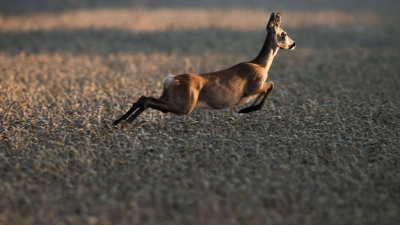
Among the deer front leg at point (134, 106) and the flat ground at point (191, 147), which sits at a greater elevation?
the deer front leg at point (134, 106)

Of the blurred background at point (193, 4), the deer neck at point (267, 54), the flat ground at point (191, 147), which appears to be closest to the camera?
the flat ground at point (191, 147)

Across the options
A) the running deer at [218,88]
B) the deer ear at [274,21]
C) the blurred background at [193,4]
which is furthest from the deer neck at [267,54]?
the blurred background at [193,4]

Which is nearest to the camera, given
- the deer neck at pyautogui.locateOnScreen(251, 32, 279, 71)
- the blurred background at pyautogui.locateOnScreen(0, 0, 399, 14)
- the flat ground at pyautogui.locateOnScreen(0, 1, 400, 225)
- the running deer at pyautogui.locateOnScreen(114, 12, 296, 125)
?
the flat ground at pyautogui.locateOnScreen(0, 1, 400, 225)

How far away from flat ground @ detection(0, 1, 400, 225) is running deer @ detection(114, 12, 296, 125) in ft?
1.23

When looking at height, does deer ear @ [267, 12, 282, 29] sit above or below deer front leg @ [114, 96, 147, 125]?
above

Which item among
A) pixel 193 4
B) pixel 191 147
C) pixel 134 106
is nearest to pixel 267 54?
pixel 134 106

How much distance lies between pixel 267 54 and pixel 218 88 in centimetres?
142

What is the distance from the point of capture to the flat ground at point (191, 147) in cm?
555

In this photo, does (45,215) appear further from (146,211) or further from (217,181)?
(217,181)

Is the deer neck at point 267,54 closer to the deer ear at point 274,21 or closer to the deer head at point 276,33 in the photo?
the deer head at point 276,33

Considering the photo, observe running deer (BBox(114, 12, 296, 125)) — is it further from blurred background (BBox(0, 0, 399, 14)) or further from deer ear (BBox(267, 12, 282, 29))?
blurred background (BBox(0, 0, 399, 14))

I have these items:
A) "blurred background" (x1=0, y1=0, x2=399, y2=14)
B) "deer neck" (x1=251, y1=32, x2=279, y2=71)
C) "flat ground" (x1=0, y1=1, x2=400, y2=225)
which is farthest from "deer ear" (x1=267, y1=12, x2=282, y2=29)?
"blurred background" (x1=0, y1=0, x2=399, y2=14)

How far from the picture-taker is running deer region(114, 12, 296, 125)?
7.92m

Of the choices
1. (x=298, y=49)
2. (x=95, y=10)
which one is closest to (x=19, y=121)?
(x=298, y=49)
